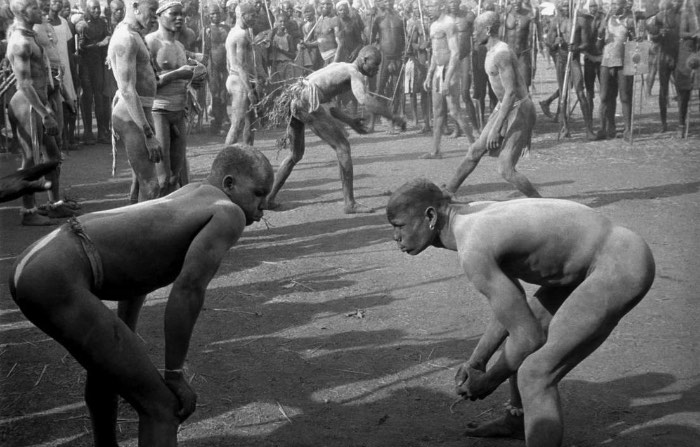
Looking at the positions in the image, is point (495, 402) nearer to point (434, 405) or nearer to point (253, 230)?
point (434, 405)

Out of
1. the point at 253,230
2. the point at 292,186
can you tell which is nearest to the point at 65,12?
the point at 292,186

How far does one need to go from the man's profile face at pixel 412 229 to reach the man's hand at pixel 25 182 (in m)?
1.54

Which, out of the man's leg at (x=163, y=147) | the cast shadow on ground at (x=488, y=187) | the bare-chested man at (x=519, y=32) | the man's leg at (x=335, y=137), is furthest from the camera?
the bare-chested man at (x=519, y=32)

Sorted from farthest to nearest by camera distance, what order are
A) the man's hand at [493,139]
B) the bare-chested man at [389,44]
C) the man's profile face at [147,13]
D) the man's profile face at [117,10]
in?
the bare-chested man at [389,44]
the man's profile face at [117,10]
the man's hand at [493,139]
the man's profile face at [147,13]

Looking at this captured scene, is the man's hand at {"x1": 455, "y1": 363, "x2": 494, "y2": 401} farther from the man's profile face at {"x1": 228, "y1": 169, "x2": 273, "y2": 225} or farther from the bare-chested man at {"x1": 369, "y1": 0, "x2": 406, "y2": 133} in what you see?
the bare-chested man at {"x1": 369, "y1": 0, "x2": 406, "y2": 133}

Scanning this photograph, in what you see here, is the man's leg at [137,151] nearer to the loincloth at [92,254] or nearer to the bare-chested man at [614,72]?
the loincloth at [92,254]

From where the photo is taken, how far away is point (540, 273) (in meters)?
4.10

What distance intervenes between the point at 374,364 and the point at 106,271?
2253 mm

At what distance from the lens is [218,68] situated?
18.4m

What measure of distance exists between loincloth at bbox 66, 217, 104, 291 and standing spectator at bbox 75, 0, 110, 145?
42.1 feet

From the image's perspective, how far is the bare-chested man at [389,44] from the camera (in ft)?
60.9

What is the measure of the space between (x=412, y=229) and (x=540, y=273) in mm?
607

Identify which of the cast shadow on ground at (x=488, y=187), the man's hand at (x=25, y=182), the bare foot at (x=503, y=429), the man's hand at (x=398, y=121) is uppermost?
the man's hand at (x=25, y=182)

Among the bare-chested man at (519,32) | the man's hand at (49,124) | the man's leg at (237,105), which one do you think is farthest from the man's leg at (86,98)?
the bare-chested man at (519,32)
